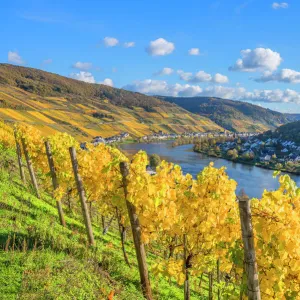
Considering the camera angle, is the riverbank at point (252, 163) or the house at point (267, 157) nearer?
the riverbank at point (252, 163)

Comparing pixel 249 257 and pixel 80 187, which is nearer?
pixel 249 257

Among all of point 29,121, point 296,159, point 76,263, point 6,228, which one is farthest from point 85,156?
point 29,121

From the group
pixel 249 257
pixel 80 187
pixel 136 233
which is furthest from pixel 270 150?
pixel 249 257

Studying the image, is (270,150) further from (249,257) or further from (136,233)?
(249,257)

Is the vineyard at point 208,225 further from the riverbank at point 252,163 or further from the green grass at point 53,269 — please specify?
the riverbank at point 252,163

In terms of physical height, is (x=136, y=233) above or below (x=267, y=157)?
above

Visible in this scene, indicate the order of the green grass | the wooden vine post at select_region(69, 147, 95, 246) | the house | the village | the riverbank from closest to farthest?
the green grass
the wooden vine post at select_region(69, 147, 95, 246)
the riverbank
the house
the village

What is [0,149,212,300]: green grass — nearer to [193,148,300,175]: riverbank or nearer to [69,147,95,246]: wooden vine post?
[69,147,95,246]: wooden vine post

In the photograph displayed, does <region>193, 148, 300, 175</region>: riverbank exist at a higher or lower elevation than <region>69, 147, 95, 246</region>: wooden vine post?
lower

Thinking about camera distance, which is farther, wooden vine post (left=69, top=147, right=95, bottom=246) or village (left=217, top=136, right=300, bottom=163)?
village (left=217, top=136, right=300, bottom=163)

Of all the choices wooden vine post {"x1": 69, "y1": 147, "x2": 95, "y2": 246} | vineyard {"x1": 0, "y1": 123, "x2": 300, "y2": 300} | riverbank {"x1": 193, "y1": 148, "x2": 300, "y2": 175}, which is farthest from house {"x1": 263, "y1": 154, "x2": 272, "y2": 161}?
wooden vine post {"x1": 69, "y1": 147, "x2": 95, "y2": 246}

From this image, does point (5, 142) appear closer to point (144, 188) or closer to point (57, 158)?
point (57, 158)

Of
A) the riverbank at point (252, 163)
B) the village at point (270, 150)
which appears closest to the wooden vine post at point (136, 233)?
the riverbank at point (252, 163)

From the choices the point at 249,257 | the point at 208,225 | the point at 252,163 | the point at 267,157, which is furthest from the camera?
the point at 267,157
